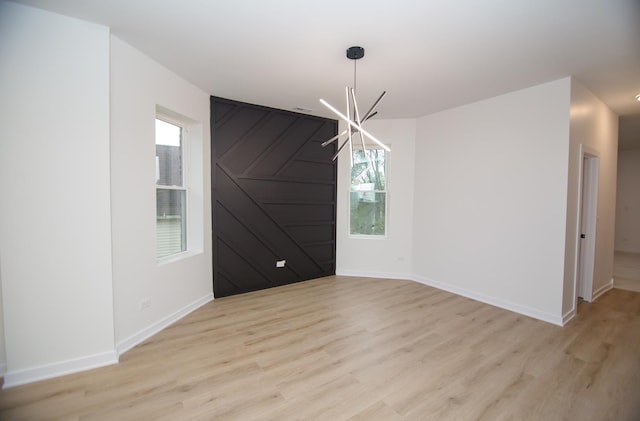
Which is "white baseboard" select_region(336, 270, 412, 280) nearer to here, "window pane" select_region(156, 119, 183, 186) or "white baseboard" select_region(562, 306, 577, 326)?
"white baseboard" select_region(562, 306, 577, 326)

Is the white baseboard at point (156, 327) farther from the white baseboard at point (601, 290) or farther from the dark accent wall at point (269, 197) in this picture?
the white baseboard at point (601, 290)

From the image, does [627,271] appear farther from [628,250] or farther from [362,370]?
[362,370]

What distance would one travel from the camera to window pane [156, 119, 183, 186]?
3.07m

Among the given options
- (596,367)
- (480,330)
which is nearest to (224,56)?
(480,330)

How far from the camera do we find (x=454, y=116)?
404cm

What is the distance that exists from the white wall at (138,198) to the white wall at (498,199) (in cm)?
359

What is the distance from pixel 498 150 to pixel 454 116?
85 cm

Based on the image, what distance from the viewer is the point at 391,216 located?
471cm

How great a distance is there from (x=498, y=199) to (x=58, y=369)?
4779 millimetres

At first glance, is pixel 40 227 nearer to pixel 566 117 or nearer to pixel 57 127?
pixel 57 127

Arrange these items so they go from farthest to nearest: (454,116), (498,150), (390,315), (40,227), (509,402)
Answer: (454,116)
(498,150)
(390,315)
(40,227)
(509,402)

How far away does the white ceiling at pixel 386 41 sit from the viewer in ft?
6.29

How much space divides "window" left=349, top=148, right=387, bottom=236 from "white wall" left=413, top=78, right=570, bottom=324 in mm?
581

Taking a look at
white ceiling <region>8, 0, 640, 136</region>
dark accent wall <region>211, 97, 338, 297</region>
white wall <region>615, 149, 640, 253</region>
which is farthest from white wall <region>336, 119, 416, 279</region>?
white wall <region>615, 149, 640, 253</region>
